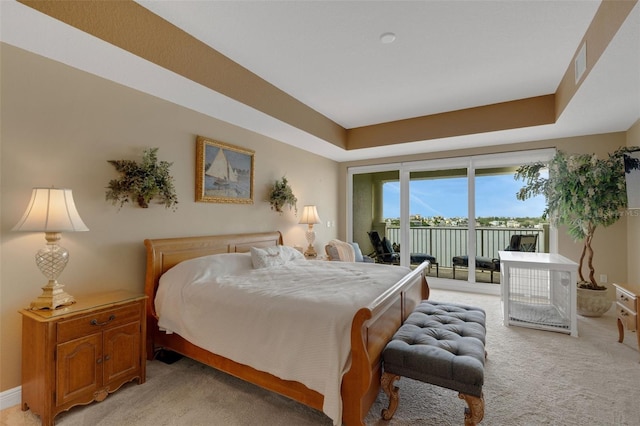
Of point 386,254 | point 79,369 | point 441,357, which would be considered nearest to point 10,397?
point 79,369

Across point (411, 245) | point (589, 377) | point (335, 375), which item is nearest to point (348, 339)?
point (335, 375)

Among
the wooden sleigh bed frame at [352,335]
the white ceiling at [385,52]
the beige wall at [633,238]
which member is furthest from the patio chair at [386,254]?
the white ceiling at [385,52]

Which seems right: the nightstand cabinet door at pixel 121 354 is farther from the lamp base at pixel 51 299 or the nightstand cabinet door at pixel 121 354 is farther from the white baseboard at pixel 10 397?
the white baseboard at pixel 10 397

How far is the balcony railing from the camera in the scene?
5141mm

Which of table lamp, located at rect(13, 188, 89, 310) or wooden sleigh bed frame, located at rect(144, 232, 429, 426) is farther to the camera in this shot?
table lamp, located at rect(13, 188, 89, 310)

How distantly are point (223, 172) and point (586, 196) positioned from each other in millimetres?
4504

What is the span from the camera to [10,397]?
6.68 feet

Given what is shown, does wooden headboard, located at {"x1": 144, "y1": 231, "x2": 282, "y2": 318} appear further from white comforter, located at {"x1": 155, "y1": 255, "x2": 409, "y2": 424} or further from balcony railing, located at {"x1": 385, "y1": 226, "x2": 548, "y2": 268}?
balcony railing, located at {"x1": 385, "y1": 226, "x2": 548, "y2": 268}

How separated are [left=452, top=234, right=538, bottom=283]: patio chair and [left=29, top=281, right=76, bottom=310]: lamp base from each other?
536 cm

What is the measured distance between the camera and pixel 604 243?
4105mm

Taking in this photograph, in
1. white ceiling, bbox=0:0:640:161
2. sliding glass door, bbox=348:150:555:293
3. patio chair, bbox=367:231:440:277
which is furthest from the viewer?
patio chair, bbox=367:231:440:277

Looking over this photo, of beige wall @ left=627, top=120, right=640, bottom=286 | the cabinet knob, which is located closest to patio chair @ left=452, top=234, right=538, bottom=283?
beige wall @ left=627, top=120, right=640, bottom=286

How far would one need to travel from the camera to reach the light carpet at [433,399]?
6.21ft

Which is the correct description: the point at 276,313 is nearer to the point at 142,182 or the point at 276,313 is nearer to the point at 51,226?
the point at 51,226
